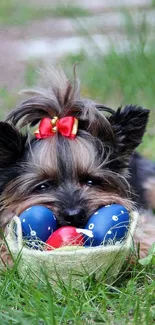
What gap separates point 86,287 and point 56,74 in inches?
52.1

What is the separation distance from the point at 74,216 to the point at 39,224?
0.17m

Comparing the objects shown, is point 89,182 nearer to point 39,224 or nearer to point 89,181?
point 89,181

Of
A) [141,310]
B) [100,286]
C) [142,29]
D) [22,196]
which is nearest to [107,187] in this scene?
[22,196]

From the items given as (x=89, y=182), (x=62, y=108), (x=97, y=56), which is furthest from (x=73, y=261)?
(x=97, y=56)

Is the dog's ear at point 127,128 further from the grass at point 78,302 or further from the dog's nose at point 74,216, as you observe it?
the grass at point 78,302

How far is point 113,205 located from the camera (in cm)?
396

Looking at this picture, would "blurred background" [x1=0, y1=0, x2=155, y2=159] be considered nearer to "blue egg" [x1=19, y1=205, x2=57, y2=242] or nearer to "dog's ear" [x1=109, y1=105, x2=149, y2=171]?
"dog's ear" [x1=109, y1=105, x2=149, y2=171]

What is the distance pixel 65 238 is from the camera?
3.74m

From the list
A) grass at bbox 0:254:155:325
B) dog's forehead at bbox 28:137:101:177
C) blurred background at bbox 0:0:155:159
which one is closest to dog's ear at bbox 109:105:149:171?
dog's forehead at bbox 28:137:101:177

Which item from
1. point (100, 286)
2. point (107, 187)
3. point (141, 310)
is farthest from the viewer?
point (107, 187)

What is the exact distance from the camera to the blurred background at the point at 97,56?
746cm

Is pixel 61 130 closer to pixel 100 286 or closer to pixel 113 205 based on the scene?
pixel 113 205

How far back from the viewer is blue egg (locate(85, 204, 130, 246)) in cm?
381

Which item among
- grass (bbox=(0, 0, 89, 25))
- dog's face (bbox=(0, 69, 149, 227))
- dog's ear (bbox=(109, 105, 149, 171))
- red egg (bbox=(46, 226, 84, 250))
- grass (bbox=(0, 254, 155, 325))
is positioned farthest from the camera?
grass (bbox=(0, 0, 89, 25))
